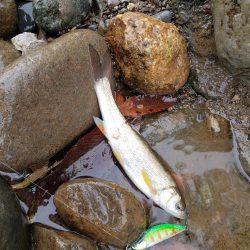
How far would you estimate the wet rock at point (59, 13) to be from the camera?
16.9 feet

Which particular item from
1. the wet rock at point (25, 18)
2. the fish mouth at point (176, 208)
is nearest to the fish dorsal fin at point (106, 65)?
the wet rock at point (25, 18)

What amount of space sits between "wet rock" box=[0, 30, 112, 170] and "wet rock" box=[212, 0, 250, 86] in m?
1.41

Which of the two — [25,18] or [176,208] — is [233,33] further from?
[25,18]

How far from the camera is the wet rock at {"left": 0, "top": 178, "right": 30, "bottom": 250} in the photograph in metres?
4.13

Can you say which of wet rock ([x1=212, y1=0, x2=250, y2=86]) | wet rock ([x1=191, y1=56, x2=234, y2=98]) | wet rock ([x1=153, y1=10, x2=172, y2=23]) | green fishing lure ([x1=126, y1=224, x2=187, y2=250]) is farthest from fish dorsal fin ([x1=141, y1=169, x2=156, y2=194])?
wet rock ([x1=153, y1=10, x2=172, y2=23])

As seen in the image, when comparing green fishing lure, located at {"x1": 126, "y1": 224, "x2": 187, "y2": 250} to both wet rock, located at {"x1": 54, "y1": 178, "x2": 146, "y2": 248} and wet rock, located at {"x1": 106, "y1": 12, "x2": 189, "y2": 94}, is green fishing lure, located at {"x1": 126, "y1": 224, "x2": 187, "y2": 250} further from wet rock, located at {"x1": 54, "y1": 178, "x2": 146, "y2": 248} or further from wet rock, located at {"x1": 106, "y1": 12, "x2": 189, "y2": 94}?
→ wet rock, located at {"x1": 106, "y1": 12, "x2": 189, "y2": 94}

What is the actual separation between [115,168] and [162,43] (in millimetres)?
1583

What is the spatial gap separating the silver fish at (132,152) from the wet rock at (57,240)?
2.84 ft

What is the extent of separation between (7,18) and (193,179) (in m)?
3.06

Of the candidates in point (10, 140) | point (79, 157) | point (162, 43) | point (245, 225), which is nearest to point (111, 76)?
point (162, 43)

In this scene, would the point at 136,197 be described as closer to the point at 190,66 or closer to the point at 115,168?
the point at 115,168

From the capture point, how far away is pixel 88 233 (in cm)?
449

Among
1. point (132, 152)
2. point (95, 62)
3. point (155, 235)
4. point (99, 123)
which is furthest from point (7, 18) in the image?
point (155, 235)

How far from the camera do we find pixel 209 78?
5.26 meters
